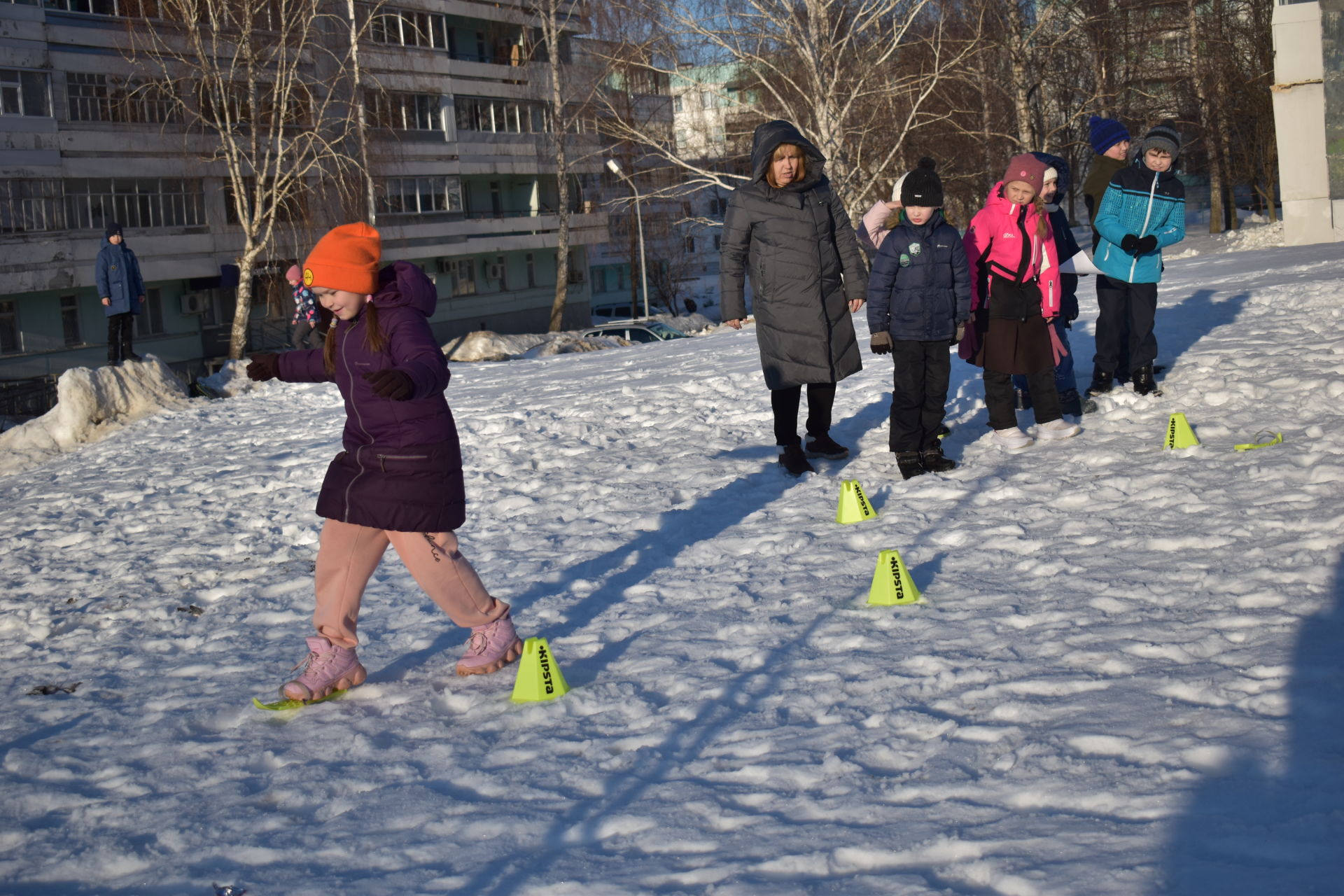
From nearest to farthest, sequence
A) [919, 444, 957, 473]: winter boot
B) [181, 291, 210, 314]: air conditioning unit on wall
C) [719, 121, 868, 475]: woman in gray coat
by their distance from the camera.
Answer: [719, 121, 868, 475]: woman in gray coat → [919, 444, 957, 473]: winter boot → [181, 291, 210, 314]: air conditioning unit on wall

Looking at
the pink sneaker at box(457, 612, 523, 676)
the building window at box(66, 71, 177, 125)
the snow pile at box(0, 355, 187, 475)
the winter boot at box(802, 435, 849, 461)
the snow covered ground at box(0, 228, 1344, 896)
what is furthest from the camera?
the building window at box(66, 71, 177, 125)

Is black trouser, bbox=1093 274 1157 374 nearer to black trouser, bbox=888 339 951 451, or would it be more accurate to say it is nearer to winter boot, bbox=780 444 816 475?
black trouser, bbox=888 339 951 451

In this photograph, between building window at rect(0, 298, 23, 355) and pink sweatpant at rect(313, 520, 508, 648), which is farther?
building window at rect(0, 298, 23, 355)

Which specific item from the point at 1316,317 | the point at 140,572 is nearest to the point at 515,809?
the point at 140,572

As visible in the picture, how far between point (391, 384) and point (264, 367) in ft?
2.85

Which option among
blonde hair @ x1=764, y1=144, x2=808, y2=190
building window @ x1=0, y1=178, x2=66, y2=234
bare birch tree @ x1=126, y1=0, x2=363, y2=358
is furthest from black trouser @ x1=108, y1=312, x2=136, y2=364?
building window @ x1=0, y1=178, x2=66, y2=234

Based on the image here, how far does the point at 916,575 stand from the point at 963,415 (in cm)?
363

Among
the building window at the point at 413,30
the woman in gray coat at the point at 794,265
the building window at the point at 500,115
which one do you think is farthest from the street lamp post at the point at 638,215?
the woman in gray coat at the point at 794,265

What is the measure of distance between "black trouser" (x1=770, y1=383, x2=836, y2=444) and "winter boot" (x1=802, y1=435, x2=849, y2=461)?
47 millimetres

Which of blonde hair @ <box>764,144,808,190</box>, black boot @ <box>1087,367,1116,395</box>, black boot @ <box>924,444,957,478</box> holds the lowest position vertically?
black boot @ <box>924,444,957,478</box>

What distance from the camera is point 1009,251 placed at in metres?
7.41

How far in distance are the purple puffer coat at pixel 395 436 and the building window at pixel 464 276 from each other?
4246cm

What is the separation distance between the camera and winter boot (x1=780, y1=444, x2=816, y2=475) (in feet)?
25.0

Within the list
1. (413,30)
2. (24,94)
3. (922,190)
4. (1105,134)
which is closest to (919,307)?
(922,190)
